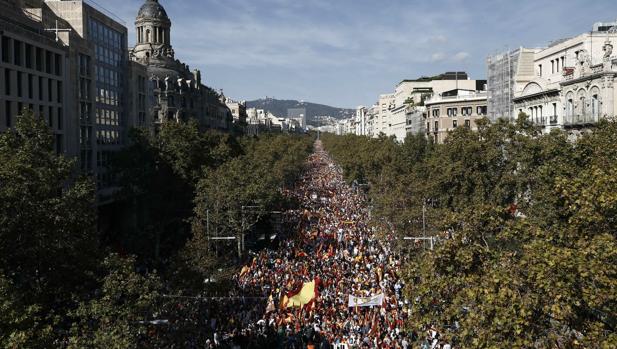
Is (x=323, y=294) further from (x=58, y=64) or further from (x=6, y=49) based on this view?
(x=58, y=64)

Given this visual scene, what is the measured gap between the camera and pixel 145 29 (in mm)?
95188

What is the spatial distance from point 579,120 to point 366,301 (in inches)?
1280

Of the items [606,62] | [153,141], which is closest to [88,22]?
[153,141]

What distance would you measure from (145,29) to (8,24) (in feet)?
195

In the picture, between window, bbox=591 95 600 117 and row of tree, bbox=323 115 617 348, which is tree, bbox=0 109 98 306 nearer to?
row of tree, bbox=323 115 617 348

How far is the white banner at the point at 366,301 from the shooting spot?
28.0 m

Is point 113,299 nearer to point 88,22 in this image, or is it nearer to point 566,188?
point 566,188

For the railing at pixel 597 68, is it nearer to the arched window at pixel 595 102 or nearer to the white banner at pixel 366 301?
the arched window at pixel 595 102

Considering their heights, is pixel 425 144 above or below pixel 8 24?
below

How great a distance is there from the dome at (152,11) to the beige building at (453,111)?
160 ft

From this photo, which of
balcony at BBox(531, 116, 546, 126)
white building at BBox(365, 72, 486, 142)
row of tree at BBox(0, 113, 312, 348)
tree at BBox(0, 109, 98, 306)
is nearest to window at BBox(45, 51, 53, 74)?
row of tree at BBox(0, 113, 312, 348)

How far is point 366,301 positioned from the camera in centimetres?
2811

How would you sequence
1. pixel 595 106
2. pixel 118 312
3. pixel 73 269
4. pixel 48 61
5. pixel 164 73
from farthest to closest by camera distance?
pixel 164 73 → pixel 595 106 → pixel 48 61 → pixel 73 269 → pixel 118 312

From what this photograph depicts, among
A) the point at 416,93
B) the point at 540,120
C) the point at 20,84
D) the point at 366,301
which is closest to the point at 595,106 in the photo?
the point at 540,120
